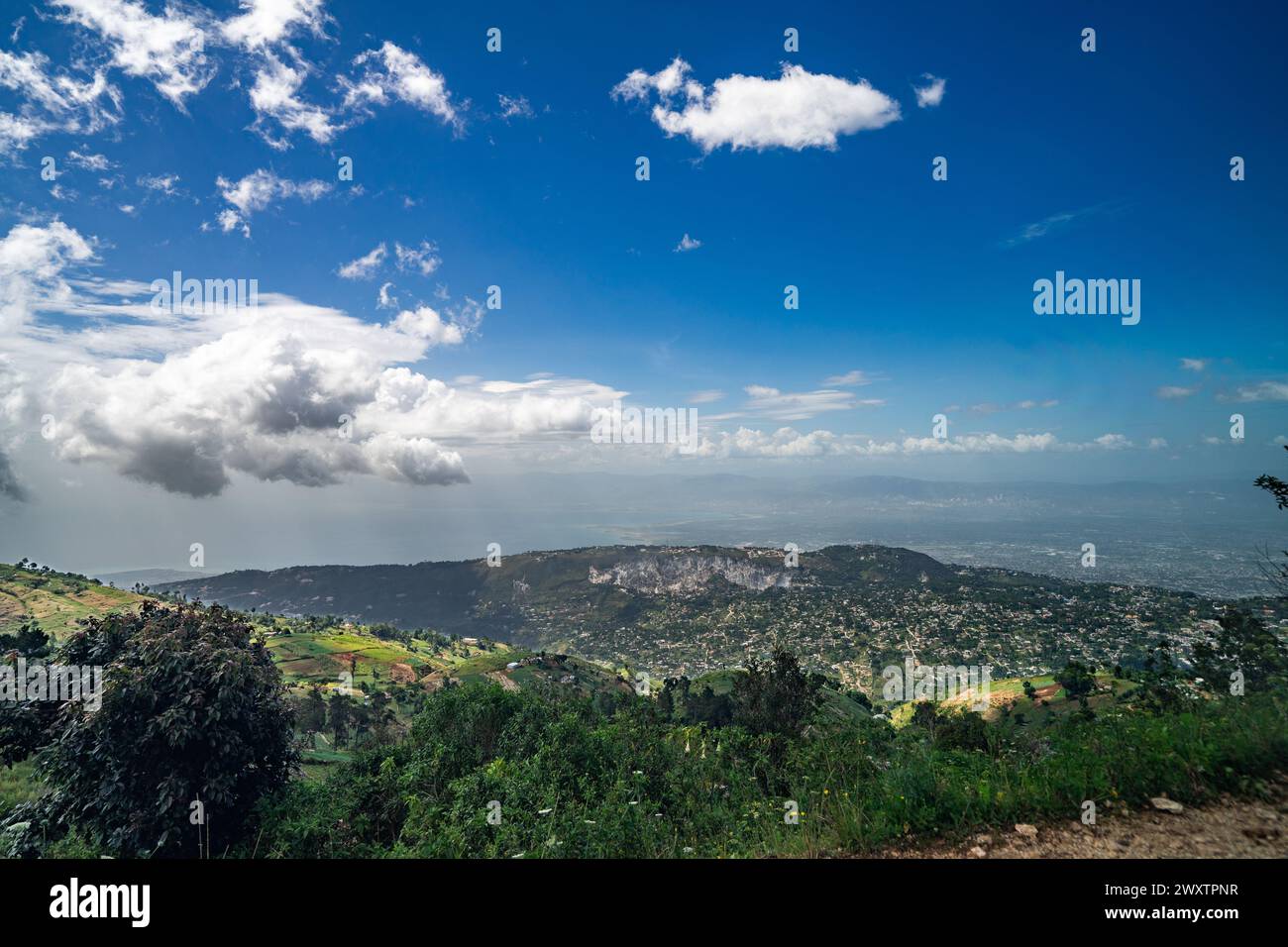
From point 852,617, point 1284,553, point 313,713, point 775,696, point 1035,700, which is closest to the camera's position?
point 1284,553

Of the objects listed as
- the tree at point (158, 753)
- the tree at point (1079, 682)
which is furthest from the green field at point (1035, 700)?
the tree at point (158, 753)

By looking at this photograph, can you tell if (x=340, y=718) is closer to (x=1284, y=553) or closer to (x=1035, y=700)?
(x=1284, y=553)

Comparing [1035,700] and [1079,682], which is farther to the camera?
[1035,700]

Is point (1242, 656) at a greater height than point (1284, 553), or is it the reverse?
point (1284, 553)

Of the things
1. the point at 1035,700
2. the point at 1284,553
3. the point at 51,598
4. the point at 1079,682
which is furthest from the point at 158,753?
the point at 51,598
